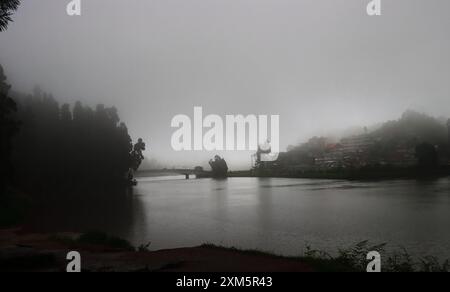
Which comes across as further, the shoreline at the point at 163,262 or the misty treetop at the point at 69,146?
the misty treetop at the point at 69,146

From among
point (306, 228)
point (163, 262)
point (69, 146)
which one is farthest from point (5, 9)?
point (69, 146)

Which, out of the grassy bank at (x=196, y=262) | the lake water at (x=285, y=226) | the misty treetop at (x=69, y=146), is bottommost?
the lake water at (x=285, y=226)

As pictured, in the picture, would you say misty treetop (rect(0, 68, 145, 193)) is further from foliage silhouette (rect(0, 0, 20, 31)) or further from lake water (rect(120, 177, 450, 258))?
foliage silhouette (rect(0, 0, 20, 31))

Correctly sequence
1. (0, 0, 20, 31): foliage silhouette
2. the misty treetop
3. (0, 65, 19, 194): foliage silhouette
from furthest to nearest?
the misty treetop < (0, 65, 19, 194): foliage silhouette < (0, 0, 20, 31): foliage silhouette

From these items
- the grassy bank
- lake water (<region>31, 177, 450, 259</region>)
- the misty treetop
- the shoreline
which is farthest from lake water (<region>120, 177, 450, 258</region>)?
the misty treetop

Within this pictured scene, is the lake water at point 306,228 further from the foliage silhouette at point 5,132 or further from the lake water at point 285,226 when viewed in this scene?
the foliage silhouette at point 5,132

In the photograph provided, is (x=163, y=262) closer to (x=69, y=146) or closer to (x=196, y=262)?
(x=196, y=262)

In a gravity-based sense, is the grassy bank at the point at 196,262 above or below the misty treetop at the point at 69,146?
below

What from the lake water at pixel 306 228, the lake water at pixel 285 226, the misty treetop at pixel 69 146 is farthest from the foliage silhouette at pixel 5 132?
the misty treetop at pixel 69 146

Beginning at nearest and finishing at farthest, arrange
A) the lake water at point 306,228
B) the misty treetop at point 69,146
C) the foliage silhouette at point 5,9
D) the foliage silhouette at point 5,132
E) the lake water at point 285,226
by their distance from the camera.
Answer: the foliage silhouette at point 5,9 < the lake water at point 306,228 < the lake water at point 285,226 < the foliage silhouette at point 5,132 < the misty treetop at point 69,146

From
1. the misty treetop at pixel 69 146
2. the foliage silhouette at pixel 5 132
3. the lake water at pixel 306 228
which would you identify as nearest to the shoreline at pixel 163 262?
the lake water at pixel 306 228

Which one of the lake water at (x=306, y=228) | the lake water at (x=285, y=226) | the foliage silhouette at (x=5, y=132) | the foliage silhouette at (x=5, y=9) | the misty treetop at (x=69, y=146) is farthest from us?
the misty treetop at (x=69, y=146)
